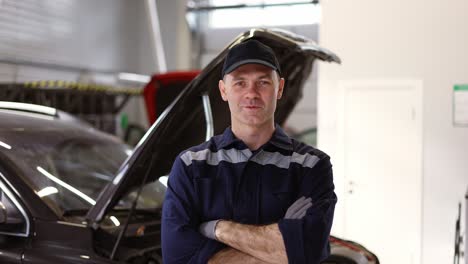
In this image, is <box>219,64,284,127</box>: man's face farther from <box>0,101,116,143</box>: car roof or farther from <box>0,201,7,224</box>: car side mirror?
<box>0,101,116,143</box>: car roof

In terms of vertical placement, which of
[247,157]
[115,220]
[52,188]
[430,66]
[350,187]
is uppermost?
[430,66]

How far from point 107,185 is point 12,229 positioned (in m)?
0.47

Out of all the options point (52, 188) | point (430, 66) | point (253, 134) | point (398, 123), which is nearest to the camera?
point (253, 134)

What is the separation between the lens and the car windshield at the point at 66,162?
281 cm

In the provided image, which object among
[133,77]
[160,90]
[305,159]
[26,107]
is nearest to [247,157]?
[305,159]

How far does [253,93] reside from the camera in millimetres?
1721

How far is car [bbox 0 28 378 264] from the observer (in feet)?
8.14

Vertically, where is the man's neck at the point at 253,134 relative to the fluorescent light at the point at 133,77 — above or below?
above

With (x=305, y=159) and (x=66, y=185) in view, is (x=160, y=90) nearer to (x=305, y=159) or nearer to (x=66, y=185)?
(x=66, y=185)

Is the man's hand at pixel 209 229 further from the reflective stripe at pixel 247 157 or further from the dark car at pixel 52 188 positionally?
the dark car at pixel 52 188

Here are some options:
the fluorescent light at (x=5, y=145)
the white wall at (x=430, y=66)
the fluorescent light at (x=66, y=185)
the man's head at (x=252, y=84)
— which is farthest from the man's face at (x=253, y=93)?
the white wall at (x=430, y=66)

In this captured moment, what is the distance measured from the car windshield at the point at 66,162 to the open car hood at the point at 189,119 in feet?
1.04

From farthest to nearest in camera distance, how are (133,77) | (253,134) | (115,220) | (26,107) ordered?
(133,77), (26,107), (115,220), (253,134)

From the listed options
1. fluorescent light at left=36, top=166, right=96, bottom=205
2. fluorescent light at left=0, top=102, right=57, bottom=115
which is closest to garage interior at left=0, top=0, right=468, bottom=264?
fluorescent light at left=0, top=102, right=57, bottom=115
